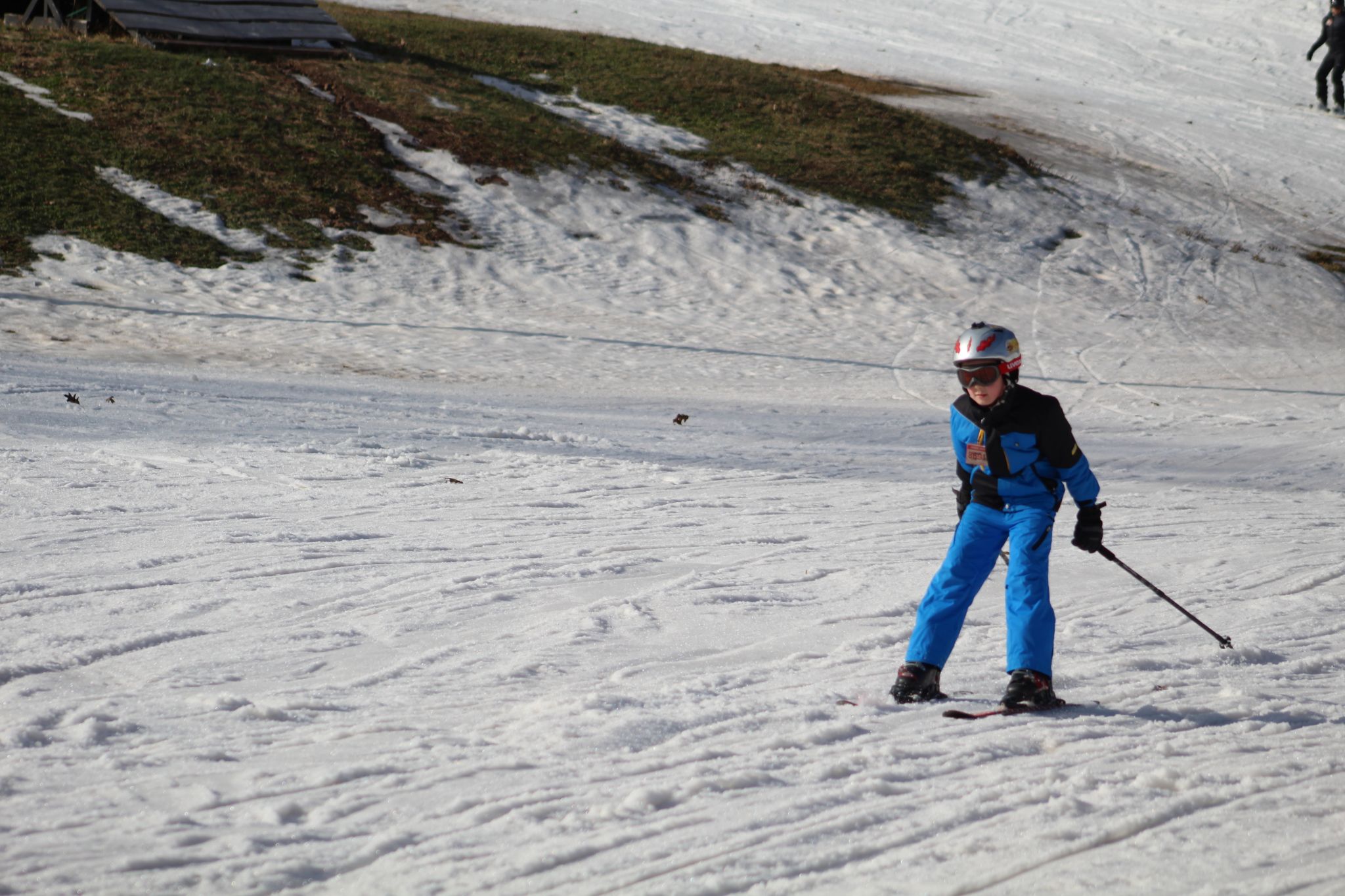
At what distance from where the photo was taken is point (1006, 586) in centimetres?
462

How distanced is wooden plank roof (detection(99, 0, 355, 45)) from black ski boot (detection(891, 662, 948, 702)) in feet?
71.2

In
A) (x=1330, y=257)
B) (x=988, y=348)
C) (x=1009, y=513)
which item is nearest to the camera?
(x=988, y=348)

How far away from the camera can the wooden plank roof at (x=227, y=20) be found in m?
21.8

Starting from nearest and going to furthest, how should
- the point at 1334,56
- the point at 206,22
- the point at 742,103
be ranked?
1. the point at 206,22
2. the point at 742,103
3. the point at 1334,56

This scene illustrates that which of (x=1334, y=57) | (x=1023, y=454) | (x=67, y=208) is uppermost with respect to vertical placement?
(x=1334, y=57)

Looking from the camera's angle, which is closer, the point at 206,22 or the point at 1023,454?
the point at 1023,454

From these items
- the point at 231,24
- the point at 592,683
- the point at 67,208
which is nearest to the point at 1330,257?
the point at 592,683

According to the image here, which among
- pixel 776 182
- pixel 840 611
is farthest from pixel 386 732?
pixel 776 182

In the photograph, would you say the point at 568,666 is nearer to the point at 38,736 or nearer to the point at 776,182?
the point at 38,736

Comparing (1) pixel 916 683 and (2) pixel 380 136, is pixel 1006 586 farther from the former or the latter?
(2) pixel 380 136

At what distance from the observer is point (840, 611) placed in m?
6.00

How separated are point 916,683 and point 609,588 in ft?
6.51

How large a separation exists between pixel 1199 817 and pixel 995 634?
2108mm

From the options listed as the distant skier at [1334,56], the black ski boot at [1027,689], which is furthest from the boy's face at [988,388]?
the distant skier at [1334,56]
